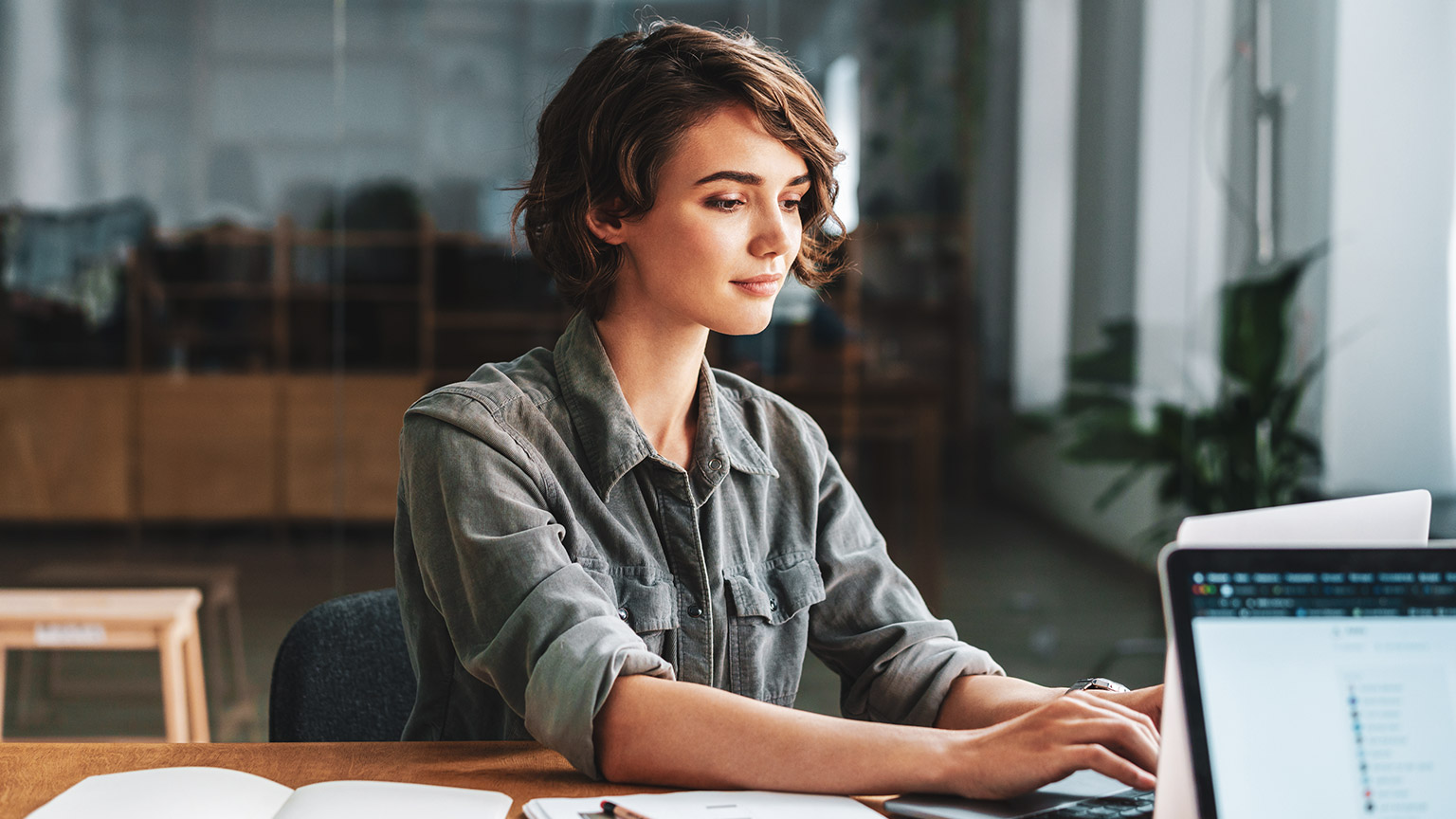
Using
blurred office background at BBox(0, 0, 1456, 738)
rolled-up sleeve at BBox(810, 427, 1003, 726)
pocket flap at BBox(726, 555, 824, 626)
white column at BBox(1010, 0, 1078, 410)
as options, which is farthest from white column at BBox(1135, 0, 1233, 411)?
pocket flap at BBox(726, 555, 824, 626)

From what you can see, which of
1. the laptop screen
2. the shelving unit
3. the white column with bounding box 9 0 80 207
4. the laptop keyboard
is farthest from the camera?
the shelving unit

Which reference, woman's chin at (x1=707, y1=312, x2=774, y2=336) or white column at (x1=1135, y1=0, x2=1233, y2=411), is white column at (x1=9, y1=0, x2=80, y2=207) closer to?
woman's chin at (x1=707, y1=312, x2=774, y2=336)

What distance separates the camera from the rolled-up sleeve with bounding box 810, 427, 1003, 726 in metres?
1.18

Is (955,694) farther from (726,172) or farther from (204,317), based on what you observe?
(204,317)

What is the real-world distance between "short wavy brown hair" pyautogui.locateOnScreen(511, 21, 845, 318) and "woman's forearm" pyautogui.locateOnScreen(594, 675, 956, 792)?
488 mm

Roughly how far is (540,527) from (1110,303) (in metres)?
2.55

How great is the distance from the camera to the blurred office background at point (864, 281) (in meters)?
3.03

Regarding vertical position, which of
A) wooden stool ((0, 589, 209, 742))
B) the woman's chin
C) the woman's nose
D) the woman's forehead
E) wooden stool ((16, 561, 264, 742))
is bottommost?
wooden stool ((16, 561, 264, 742))

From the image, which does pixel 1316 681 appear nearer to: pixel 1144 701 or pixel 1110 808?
pixel 1110 808

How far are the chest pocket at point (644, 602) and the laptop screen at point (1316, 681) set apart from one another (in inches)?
23.5

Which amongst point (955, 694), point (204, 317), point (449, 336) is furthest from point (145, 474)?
point (955, 694)

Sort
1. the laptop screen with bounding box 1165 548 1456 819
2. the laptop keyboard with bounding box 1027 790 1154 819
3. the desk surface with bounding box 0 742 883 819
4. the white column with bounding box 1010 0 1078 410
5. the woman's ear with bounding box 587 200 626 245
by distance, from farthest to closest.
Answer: the white column with bounding box 1010 0 1078 410
the woman's ear with bounding box 587 200 626 245
the desk surface with bounding box 0 742 883 819
the laptop keyboard with bounding box 1027 790 1154 819
the laptop screen with bounding box 1165 548 1456 819

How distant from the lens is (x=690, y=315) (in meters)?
1.21

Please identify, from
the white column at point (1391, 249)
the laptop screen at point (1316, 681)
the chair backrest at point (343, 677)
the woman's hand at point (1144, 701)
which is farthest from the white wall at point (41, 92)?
the white column at point (1391, 249)
